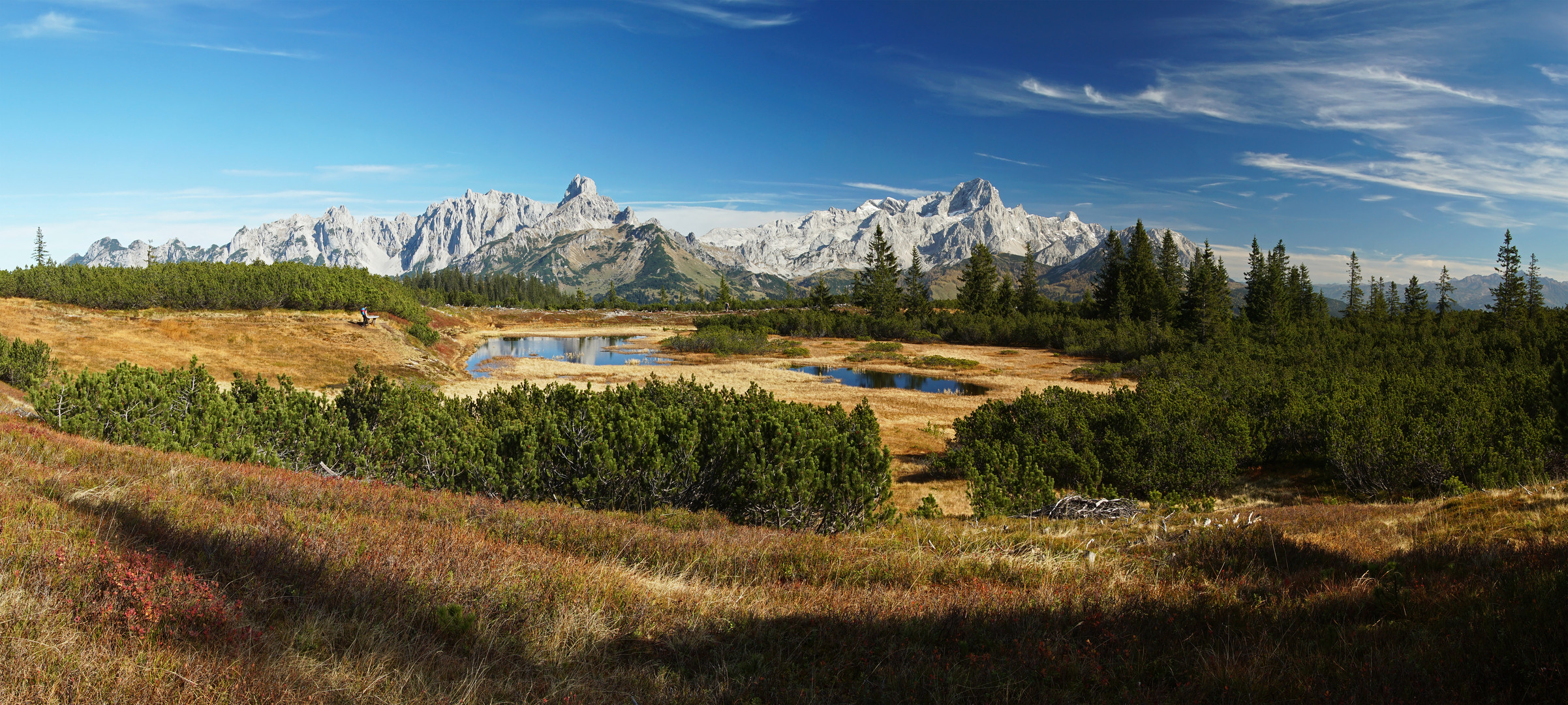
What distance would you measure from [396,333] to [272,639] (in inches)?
1649

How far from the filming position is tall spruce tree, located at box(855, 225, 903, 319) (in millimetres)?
85688

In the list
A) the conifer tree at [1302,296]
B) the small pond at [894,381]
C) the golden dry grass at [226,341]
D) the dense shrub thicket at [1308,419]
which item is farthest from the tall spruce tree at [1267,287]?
the golden dry grass at [226,341]

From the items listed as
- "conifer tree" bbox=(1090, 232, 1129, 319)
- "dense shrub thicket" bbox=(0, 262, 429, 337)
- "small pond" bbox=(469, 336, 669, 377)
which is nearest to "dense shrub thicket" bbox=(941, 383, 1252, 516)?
"small pond" bbox=(469, 336, 669, 377)

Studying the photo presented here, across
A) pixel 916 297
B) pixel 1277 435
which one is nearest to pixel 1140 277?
pixel 916 297

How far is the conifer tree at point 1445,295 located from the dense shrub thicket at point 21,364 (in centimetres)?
7237

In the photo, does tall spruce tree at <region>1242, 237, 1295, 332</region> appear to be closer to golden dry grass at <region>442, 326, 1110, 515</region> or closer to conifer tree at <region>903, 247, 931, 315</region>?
golden dry grass at <region>442, 326, 1110, 515</region>

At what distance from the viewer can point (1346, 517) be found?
9398 millimetres

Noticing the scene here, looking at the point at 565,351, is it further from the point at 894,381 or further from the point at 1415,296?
the point at 1415,296

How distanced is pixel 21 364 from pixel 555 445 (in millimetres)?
18019

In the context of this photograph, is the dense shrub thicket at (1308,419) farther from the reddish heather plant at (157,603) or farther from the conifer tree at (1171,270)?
the conifer tree at (1171,270)

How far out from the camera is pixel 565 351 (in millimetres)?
63469

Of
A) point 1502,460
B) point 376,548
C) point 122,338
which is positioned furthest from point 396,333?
point 1502,460

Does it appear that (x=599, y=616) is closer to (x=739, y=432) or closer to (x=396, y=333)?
Result: (x=739, y=432)

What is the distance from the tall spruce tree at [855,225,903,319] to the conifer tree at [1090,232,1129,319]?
80.3ft
